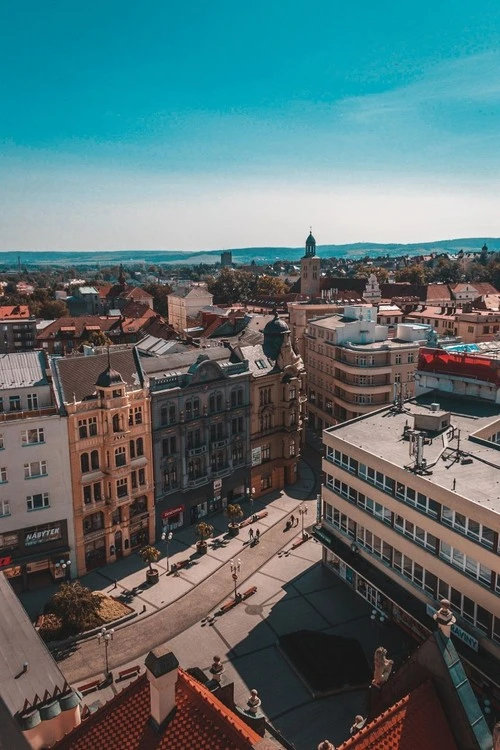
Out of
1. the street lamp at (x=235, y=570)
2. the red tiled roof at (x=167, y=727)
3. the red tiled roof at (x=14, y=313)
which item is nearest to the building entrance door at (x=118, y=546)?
the street lamp at (x=235, y=570)

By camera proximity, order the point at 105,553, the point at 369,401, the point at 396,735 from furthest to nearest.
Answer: the point at 369,401, the point at 105,553, the point at 396,735

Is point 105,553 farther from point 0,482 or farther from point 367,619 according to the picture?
point 367,619

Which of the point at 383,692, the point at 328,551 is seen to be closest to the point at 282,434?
the point at 328,551

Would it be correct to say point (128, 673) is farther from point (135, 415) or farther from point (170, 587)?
point (135, 415)

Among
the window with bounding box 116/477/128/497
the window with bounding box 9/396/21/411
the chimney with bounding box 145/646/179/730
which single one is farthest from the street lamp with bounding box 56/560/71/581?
the chimney with bounding box 145/646/179/730

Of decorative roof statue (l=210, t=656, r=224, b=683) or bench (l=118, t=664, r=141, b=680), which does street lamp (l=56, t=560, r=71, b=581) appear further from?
decorative roof statue (l=210, t=656, r=224, b=683)

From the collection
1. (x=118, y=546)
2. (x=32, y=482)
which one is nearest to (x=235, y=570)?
(x=118, y=546)
